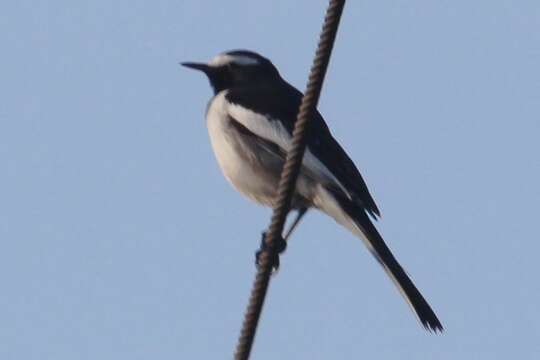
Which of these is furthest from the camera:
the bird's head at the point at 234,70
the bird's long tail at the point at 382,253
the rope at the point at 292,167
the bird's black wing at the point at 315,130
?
the bird's head at the point at 234,70

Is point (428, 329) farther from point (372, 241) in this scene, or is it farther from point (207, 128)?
point (207, 128)

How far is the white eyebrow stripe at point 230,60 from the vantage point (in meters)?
8.97


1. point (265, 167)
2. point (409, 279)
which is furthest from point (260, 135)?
point (409, 279)

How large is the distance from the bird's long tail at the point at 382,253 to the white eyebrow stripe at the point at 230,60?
6.27 feet

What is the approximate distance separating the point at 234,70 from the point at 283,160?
1398 millimetres

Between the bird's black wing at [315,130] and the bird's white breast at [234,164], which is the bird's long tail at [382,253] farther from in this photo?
the bird's white breast at [234,164]

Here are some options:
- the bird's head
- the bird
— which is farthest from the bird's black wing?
the bird's head

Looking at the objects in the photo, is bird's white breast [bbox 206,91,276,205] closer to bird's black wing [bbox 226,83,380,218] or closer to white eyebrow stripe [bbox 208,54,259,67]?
bird's black wing [bbox 226,83,380,218]

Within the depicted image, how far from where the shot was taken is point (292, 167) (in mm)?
4980

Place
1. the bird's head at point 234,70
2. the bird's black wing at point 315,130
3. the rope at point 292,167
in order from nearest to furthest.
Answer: the rope at point 292,167 → the bird's black wing at point 315,130 → the bird's head at point 234,70

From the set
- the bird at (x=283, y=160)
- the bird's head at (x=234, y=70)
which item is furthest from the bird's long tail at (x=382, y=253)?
the bird's head at (x=234, y=70)

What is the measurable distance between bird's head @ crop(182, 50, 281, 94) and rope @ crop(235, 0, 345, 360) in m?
3.89

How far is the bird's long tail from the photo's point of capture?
22.6ft

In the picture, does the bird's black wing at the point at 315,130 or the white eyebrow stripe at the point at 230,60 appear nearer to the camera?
the bird's black wing at the point at 315,130
